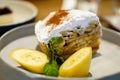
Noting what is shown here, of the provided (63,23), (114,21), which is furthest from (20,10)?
(63,23)

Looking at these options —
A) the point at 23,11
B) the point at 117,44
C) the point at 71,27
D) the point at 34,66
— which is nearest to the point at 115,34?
the point at 117,44

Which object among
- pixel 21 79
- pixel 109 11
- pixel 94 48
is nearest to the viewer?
pixel 21 79

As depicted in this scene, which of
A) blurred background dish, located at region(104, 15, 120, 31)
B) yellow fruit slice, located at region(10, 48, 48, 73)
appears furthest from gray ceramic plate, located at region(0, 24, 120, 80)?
blurred background dish, located at region(104, 15, 120, 31)

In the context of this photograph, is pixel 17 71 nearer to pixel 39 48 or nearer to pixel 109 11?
pixel 39 48

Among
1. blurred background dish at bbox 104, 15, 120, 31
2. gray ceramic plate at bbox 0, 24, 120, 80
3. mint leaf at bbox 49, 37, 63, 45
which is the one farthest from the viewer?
blurred background dish at bbox 104, 15, 120, 31

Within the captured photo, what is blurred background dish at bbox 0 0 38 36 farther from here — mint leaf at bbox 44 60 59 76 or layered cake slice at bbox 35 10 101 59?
mint leaf at bbox 44 60 59 76

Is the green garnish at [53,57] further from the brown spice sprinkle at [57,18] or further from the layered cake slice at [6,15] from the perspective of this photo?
the layered cake slice at [6,15]

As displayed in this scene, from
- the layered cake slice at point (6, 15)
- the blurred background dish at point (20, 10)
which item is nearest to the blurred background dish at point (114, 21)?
the blurred background dish at point (20, 10)
